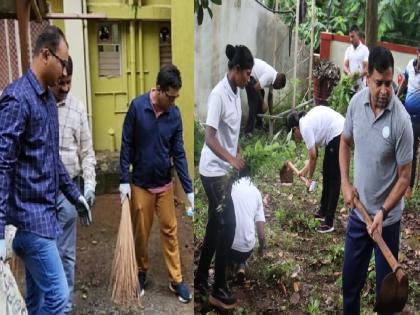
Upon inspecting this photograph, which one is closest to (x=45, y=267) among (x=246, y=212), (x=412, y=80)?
(x=246, y=212)

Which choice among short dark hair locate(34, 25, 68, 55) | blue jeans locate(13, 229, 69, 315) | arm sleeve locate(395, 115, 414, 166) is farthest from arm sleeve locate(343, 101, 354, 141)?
blue jeans locate(13, 229, 69, 315)

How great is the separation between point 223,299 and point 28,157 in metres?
1.78

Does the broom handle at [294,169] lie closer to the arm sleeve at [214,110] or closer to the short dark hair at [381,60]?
the arm sleeve at [214,110]

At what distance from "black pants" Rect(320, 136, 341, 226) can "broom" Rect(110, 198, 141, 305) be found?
1.60 meters

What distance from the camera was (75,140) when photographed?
3418 millimetres

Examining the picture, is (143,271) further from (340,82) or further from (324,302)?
(340,82)

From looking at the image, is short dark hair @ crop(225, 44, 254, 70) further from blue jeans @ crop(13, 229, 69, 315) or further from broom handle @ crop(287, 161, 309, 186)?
blue jeans @ crop(13, 229, 69, 315)

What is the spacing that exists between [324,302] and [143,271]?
1.23m

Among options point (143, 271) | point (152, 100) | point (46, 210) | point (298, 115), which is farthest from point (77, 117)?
point (298, 115)

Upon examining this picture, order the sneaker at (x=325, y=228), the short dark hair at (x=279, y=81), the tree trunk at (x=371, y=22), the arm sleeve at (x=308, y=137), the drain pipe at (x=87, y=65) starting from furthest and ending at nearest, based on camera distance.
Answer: the drain pipe at (x=87, y=65) < the sneaker at (x=325, y=228) < the arm sleeve at (x=308, y=137) < the tree trunk at (x=371, y=22) < the short dark hair at (x=279, y=81)

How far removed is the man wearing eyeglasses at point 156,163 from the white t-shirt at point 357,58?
1.34 meters

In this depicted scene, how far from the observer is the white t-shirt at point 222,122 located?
351 centimetres

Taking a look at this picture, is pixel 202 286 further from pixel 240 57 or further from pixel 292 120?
pixel 240 57

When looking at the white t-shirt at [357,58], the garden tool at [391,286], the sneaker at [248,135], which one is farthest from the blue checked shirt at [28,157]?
the white t-shirt at [357,58]
